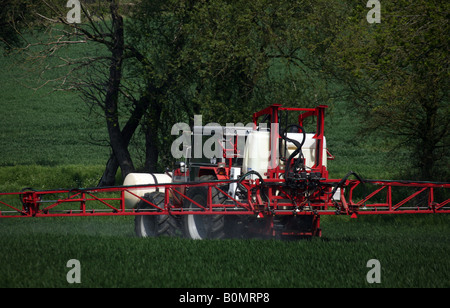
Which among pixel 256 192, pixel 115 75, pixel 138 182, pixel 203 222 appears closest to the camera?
pixel 256 192

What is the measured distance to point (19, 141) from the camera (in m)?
45.2

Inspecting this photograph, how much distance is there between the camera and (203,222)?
534 inches

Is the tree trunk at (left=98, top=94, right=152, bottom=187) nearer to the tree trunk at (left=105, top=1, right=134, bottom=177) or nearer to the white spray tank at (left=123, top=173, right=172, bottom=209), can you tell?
the tree trunk at (left=105, top=1, right=134, bottom=177)

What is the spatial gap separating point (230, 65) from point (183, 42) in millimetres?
2559

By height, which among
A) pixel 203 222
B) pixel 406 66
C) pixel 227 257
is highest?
pixel 406 66

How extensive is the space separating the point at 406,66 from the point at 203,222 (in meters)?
9.19

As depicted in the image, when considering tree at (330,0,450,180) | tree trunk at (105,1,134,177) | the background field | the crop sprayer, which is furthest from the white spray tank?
tree trunk at (105,1,134,177)

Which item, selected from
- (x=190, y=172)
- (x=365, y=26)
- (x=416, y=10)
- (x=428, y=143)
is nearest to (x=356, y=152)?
(x=428, y=143)

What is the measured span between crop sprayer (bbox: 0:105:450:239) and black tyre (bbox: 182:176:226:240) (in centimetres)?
2

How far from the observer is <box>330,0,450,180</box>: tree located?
17.0 meters

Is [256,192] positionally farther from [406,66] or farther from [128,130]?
[128,130]

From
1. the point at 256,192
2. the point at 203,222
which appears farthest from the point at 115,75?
the point at 256,192

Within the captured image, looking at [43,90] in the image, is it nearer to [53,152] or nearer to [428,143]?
[53,152]

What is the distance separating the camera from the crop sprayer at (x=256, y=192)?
11945 mm
